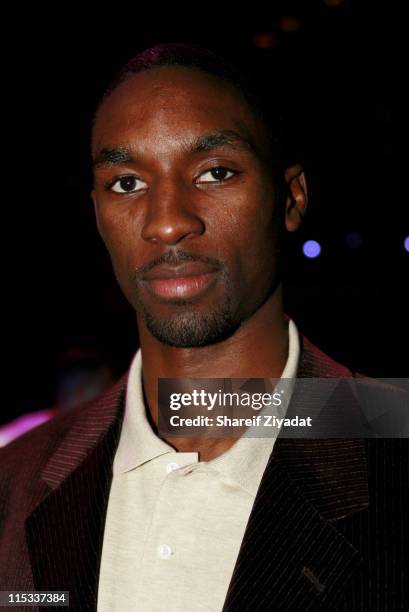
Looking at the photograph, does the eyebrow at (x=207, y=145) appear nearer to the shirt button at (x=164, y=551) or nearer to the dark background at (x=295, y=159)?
the dark background at (x=295, y=159)

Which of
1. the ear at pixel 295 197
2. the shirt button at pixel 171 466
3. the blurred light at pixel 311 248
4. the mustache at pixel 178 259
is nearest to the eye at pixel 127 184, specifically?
the mustache at pixel 178 259

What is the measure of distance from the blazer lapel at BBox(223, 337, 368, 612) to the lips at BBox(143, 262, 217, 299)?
1.58 ft

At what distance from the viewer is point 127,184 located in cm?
186

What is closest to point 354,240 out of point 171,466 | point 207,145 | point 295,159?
point 295,159

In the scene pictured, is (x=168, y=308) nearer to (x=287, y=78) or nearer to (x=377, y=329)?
(x=287, y=78)

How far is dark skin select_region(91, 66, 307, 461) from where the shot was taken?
5.60 feet

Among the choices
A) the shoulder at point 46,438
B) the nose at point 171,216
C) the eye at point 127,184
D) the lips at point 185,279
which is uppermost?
the eye at point 127,184

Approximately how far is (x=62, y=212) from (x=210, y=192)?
4.88m

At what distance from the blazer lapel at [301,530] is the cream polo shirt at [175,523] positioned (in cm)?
11

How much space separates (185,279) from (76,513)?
2.55 feet

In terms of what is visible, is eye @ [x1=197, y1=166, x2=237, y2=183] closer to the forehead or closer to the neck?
the forehead

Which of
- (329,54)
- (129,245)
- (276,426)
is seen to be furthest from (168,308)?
(329,54)

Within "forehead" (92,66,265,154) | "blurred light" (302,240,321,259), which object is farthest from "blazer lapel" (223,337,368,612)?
"blurred light" (302,240,321,259)

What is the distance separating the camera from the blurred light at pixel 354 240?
5.66 metres
